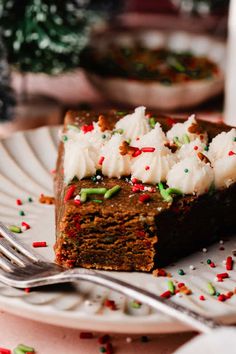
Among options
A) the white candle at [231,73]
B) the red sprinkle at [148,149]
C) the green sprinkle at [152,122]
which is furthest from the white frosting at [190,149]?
the white candle at [231,73]

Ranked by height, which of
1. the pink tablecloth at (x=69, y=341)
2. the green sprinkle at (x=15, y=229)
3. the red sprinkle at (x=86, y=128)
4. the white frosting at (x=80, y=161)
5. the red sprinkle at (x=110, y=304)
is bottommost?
the pink tablecloth at (x=69, y=341)

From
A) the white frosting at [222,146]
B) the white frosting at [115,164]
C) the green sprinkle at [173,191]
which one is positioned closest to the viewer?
the green sprinkle at [173,191]

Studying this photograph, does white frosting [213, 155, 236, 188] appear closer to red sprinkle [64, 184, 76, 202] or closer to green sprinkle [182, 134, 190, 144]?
green sprinkle [182, 134, 190, 144]

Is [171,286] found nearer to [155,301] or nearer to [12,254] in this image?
[155,301]

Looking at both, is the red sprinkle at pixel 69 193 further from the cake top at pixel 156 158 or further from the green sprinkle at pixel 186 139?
the green sprinkle at pixel 186 139

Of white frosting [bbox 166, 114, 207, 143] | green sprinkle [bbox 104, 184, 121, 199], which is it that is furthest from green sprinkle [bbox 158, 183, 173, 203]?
white frosting [bbox 166, 114, 207, 143]

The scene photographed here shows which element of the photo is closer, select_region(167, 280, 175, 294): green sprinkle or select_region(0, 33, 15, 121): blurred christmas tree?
select_region(167, 280, 175, 294): green sprinkle

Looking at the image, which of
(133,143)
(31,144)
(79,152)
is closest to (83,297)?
(79,152)

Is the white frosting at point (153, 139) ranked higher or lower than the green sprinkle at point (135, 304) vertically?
higher
